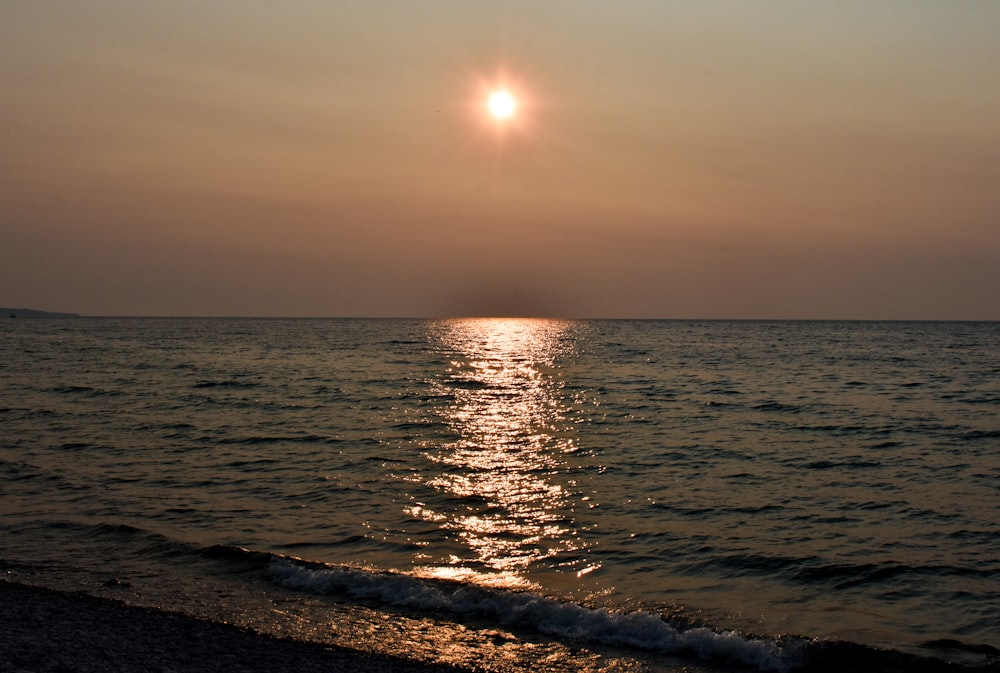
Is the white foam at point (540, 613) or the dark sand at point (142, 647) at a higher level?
the dark sand at point (142, 647)

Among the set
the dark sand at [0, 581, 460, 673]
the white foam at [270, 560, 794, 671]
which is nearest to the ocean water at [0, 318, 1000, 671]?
the white foam at [270, 560, 794, 671]

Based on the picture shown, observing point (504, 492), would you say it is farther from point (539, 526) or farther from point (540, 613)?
point (540, 613)

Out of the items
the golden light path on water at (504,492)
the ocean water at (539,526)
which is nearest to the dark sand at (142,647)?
the ocean water at (539,526)

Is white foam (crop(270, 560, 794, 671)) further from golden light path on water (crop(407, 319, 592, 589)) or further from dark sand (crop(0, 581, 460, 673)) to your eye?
dark sand (crop(0, 581, 460, 673))

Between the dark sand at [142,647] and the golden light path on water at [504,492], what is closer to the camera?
the dark sand at [142,647]

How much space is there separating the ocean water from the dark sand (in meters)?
0.65

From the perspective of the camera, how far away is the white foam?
11578 millimetres

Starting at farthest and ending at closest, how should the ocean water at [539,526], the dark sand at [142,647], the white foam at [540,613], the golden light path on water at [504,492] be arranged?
1. the golden light path on water at [504,492]
2. the ocean water at [539,526]
3. the white foam at [540,613]
4. the dark sand at [142,647]

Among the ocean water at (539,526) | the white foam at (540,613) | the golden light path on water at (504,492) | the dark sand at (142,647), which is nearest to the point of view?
the dark sand at (142,647)

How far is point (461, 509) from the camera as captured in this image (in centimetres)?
2009

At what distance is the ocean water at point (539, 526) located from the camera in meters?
12.3

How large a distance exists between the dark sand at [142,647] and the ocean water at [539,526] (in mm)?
648

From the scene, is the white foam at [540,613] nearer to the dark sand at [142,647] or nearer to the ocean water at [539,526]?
the ocean water at [539,526]

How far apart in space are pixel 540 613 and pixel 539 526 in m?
5.88
